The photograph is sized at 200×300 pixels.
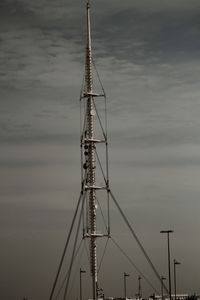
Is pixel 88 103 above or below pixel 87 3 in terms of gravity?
below

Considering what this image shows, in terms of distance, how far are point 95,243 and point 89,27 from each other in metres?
19.7

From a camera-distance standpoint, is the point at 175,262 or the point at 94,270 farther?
the point at 175,262

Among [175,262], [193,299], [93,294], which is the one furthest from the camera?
[193,299]

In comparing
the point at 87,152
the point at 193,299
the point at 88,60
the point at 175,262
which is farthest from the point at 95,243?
the point at 193,299

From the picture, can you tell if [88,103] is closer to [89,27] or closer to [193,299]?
[89,27]

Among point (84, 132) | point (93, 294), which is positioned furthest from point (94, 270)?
point (84, 132)

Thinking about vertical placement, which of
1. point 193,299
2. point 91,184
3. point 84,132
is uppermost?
point 84,132

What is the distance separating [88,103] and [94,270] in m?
15.0

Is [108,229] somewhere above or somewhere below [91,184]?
below

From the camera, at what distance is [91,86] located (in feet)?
214

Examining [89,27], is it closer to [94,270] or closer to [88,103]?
[88,103]

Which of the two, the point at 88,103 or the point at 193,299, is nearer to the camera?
the point at 88,103

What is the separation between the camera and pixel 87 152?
213 feet

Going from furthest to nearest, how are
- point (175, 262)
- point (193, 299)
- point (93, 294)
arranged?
point (193, 299), point (175, 262), point (93, 294)
